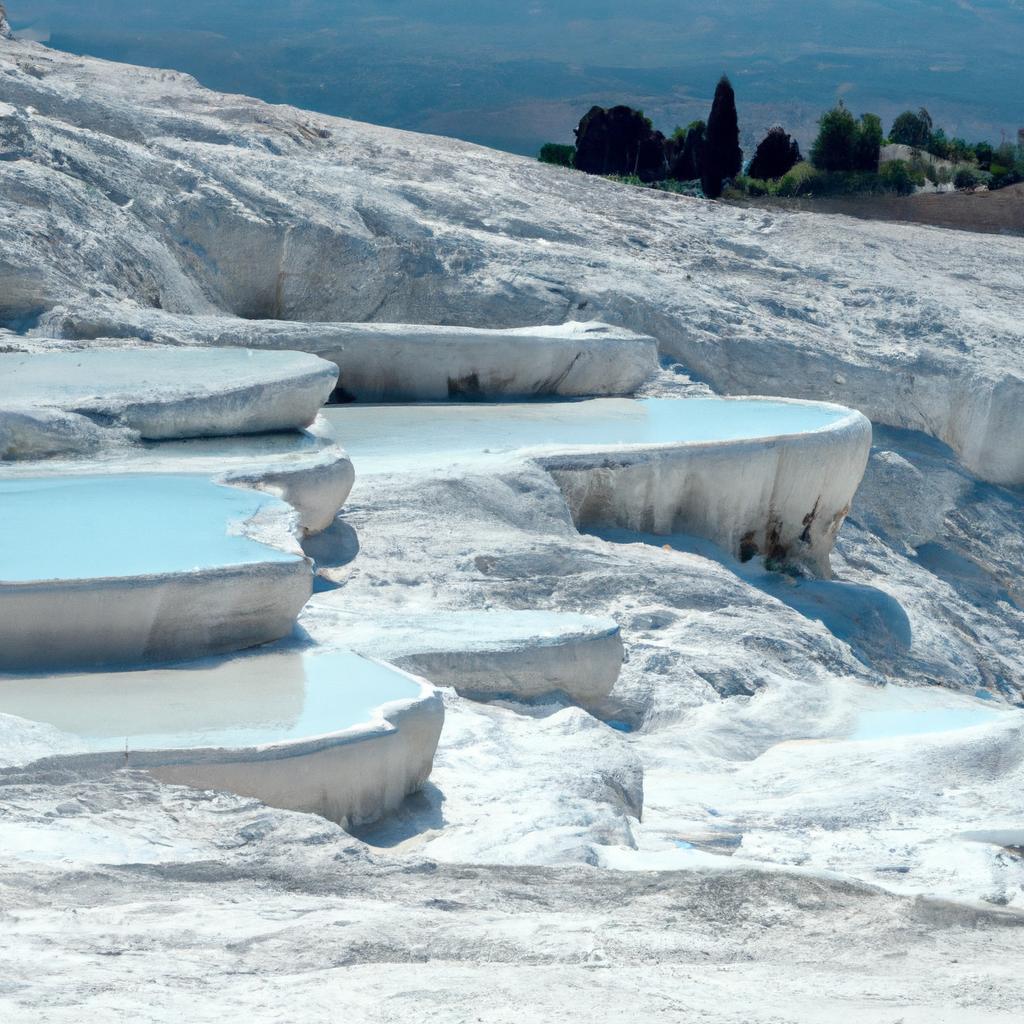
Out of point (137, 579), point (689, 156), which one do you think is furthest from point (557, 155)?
point (137, 579)

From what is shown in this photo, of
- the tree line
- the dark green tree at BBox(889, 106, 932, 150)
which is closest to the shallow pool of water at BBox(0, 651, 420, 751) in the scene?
the tree line

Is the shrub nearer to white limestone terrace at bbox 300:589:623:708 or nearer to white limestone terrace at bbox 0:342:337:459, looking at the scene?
white limestone terrace at bbox 0:342:337:459

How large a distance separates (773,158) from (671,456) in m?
13.9

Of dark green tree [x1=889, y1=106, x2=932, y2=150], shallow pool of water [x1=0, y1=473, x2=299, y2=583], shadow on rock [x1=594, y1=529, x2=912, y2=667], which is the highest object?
dark green tree [x1=889, y1=106, x2=932, y2=150]

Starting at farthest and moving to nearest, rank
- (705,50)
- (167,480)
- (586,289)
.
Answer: (705,50), (586,289), (167,480)

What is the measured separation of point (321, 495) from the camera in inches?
234

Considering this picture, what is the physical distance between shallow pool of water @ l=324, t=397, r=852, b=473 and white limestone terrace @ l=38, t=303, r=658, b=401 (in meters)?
0.14

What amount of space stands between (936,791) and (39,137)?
6.34m

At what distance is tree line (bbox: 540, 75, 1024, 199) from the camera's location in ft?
60.0

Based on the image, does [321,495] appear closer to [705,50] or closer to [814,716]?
[814,716]

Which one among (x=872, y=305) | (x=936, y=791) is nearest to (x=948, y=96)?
(x=872, y=305)

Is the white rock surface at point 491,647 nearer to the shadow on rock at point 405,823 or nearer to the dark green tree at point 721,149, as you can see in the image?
the shadow on rock at point 405,823

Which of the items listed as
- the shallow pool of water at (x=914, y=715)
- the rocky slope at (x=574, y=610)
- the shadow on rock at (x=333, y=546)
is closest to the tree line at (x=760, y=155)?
the rocky slope at (x=574, y=610)

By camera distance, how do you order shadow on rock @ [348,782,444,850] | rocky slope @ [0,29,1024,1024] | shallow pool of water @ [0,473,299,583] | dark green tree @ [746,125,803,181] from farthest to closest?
dark green tree @ [746,125,803,181]
shallow pool of water @ [0,473,299,583]
shadow on rock @ [348,782,444,850]
rocky slope @ [0,29,1024,1024]
